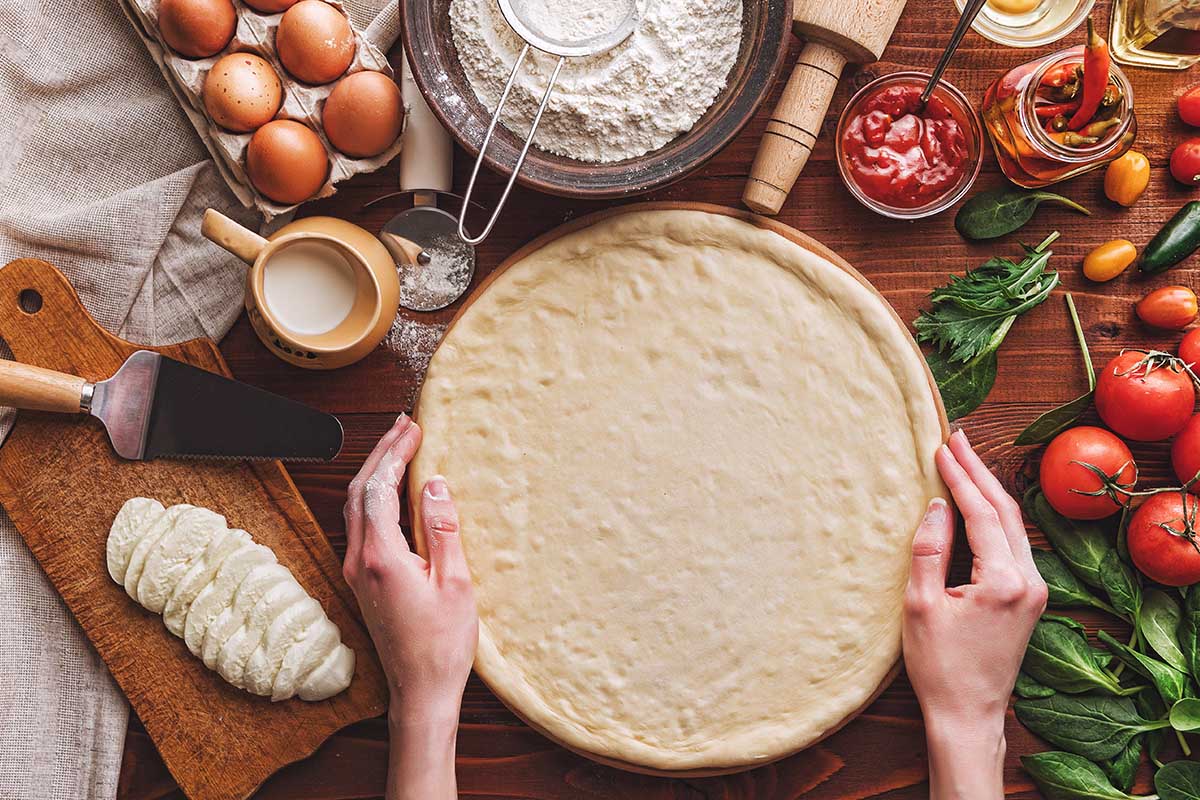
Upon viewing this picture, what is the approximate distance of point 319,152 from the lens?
169cm

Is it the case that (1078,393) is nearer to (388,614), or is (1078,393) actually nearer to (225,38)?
(388,614)

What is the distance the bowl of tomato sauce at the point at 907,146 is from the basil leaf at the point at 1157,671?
3.11ft

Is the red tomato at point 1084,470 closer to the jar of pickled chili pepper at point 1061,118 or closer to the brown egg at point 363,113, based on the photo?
the jar of pickled chili pepper at point 1061,118

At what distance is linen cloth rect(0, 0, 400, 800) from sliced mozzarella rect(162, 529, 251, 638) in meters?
0.22

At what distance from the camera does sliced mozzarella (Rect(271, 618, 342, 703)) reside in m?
1.68

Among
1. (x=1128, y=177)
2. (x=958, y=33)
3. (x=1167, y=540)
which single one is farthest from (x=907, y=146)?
(x=1167, y=540)

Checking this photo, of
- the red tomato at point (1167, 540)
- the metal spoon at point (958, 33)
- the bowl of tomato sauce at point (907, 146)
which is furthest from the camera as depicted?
the bowl of tomato sauce at point (907, 146)

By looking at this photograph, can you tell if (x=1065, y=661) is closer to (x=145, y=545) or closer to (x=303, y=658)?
(x=303, y=658)

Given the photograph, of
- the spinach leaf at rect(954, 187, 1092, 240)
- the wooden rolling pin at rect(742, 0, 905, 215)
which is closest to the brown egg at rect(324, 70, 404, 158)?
the wooden rolling pin at rect(742, 0, 905, 215)

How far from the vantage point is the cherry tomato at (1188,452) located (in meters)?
1.73

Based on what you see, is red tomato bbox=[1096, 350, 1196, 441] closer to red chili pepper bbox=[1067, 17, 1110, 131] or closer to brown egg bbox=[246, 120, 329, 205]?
red chili pepper bbox=[1067, 17, 1110, 131]

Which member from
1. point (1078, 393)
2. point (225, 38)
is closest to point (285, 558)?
point (225, 38)

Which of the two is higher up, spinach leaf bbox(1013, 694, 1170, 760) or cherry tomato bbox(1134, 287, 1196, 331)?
cherry tomato bbox(1134, 287, 1196, 331)

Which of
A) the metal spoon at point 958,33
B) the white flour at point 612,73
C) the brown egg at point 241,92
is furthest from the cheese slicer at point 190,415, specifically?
the metal spoon at point 958,33
